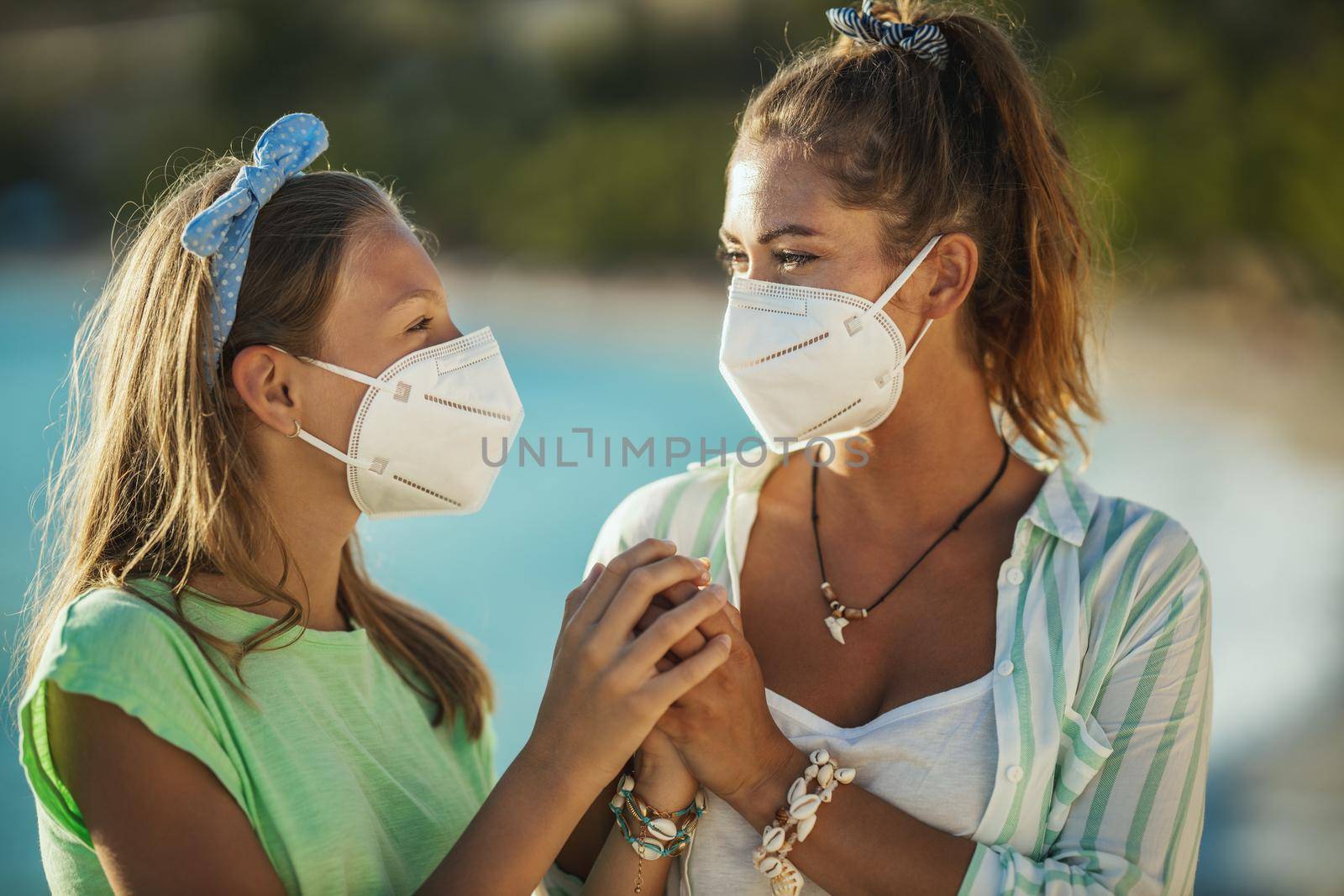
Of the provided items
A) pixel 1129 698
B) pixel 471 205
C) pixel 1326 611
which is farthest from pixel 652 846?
pixel 471 205

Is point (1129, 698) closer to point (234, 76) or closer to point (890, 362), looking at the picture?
point (890, 362)

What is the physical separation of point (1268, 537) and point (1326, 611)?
1.01 metres

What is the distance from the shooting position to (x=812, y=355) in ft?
7.06

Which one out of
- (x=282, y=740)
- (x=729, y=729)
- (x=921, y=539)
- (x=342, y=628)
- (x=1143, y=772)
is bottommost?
(x=282, y=740)

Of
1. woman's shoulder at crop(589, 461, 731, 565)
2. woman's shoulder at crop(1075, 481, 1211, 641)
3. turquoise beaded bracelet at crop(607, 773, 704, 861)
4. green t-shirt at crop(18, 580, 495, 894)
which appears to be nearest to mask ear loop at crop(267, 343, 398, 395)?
green t-shirt at crop(18, 580, 495, 894)

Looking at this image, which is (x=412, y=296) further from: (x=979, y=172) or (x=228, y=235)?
Answer: (x=979, y=172)

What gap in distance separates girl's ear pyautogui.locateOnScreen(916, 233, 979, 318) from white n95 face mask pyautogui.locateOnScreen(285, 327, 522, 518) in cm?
82

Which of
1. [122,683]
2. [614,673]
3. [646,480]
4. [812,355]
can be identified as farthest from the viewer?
[646,480]

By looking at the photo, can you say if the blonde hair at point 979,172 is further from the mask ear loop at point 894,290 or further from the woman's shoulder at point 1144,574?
the woman's shoulder at point 1144,574

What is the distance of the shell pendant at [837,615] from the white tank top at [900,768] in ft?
0.57

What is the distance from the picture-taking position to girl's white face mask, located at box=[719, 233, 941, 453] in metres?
2.16

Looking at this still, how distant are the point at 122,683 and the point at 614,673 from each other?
2.27 ft

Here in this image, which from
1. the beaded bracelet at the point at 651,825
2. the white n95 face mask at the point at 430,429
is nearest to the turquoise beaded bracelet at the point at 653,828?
the beaded bracelet at the point at 651,825

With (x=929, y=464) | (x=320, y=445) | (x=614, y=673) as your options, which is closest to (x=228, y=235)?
(x=320, y=445)
